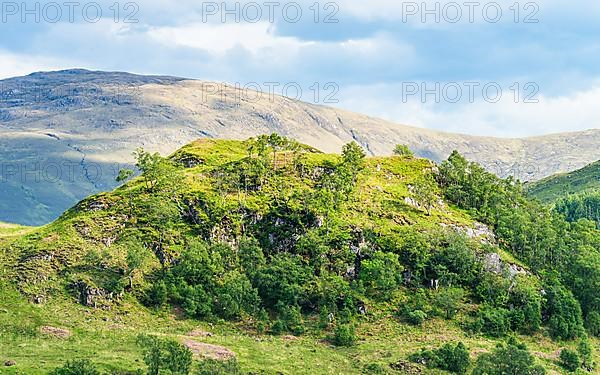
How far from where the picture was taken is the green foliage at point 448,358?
312ft

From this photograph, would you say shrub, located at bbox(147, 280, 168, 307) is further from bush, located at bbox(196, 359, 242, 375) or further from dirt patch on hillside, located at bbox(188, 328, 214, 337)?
bush, located at bbox(196, 359, 242, 375)

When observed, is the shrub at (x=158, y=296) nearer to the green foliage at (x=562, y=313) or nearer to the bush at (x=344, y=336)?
the bush at (x=344, y=336)

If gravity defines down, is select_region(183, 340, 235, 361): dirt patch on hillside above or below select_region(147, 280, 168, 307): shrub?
below

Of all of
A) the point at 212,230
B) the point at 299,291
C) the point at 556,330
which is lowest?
the point at 556,330

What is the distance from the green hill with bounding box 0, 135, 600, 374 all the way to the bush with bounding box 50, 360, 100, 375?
5.58 meters

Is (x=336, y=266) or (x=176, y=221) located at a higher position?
(x=176, y=221)

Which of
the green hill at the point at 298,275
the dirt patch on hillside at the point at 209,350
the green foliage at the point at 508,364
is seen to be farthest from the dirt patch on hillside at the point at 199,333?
the green foliage at the point at 508,364

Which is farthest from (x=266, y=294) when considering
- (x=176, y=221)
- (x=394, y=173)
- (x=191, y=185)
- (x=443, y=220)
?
(x=394, y=173)

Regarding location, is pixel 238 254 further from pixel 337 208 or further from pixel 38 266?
pixel 38 266

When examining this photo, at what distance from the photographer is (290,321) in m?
110

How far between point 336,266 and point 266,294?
1554 centimetres

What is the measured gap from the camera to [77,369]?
2768 inches

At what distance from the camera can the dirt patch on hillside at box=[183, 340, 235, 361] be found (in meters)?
87.9

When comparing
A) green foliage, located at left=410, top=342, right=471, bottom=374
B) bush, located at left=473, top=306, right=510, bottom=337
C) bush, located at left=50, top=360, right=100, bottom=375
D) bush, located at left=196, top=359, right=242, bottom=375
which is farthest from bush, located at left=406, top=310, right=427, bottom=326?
bush, located at left=50, top=360, right=100, bottom=375
